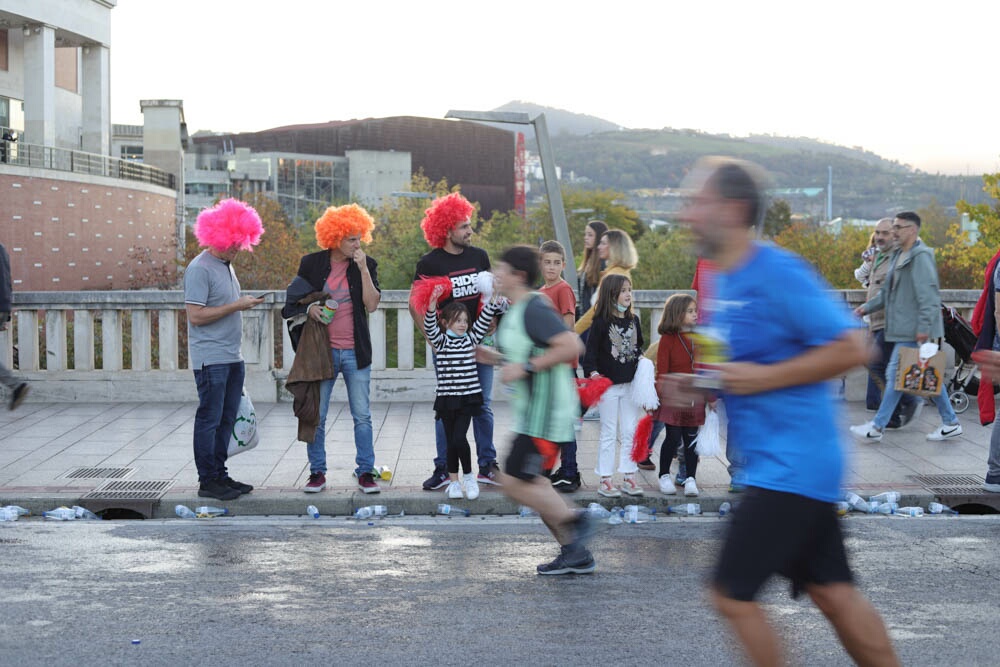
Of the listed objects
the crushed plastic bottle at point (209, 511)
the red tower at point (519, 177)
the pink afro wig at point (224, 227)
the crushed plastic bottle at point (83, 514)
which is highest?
the red tower at point (519, 177)

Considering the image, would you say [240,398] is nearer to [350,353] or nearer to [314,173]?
[350,353]

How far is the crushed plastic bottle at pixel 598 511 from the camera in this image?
7.48 m

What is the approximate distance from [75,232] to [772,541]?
146ft

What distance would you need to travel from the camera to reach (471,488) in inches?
304

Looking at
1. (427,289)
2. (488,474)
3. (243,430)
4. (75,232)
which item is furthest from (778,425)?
(75,232)

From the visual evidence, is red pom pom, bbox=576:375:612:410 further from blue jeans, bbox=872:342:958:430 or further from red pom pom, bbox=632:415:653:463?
blue jeans, bbox=872:342:958:430

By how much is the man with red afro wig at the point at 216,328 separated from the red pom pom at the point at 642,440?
8.99 feet

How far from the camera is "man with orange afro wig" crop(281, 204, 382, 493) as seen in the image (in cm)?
773

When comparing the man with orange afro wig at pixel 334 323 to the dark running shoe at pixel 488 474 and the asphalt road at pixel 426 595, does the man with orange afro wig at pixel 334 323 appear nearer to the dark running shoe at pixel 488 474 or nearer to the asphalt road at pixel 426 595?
the asphalt road at pixel 426 595

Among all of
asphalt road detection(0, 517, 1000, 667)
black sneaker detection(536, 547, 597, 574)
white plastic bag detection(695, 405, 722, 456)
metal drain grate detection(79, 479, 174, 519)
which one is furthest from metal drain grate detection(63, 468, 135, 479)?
white plastic bag detection(695, 405, 722, 456)

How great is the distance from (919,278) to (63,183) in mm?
39992

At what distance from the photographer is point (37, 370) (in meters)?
12.0

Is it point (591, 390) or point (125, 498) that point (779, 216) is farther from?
point (125, 498)

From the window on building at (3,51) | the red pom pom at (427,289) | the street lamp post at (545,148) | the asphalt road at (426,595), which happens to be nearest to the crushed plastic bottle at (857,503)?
the asphalt road at (426,595)
